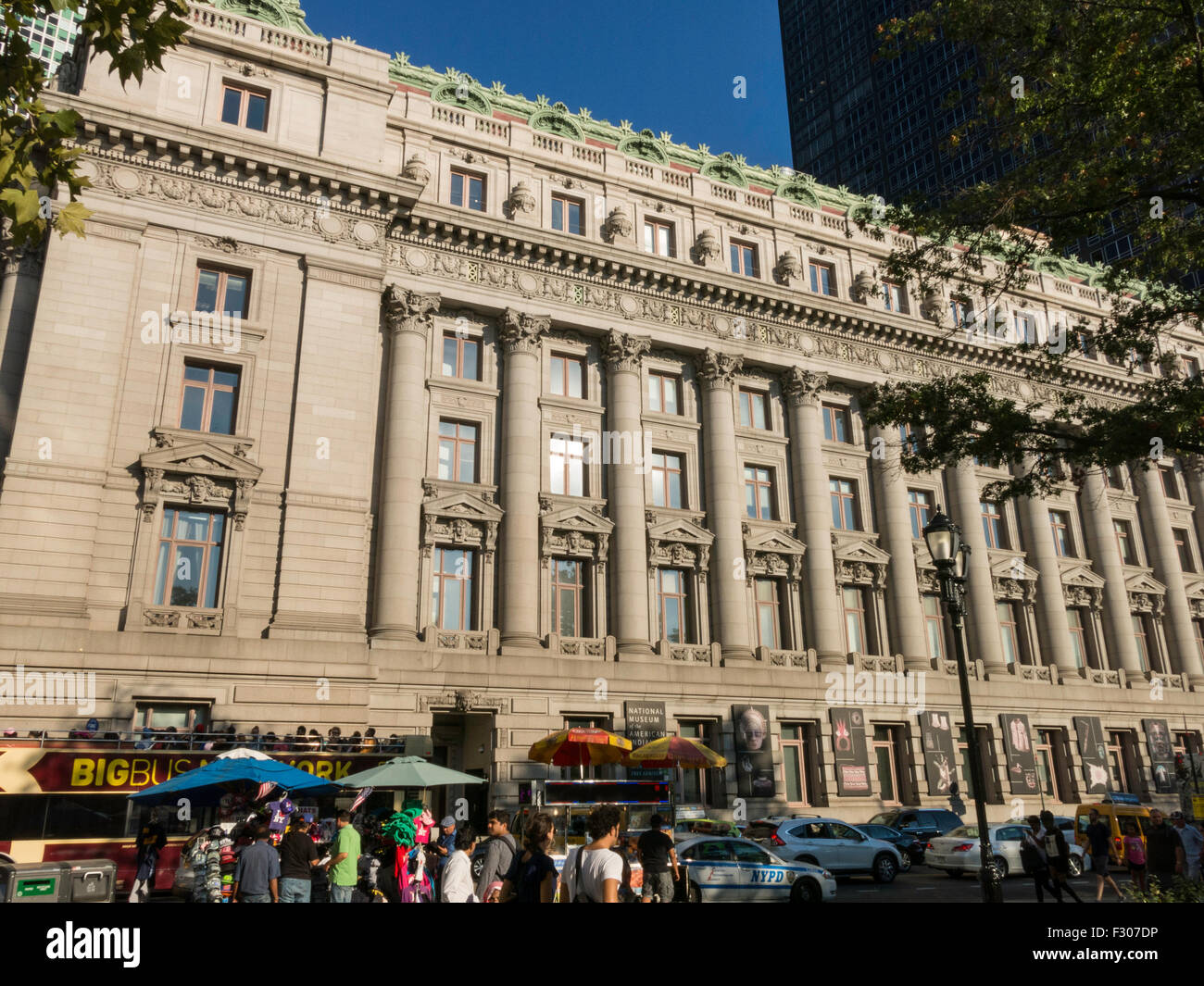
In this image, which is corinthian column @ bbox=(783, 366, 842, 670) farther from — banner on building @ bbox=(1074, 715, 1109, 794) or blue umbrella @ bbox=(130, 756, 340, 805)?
blue umbrella @ bbox=(130, 756, 340, 805)

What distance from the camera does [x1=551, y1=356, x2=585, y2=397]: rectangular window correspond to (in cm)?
3759

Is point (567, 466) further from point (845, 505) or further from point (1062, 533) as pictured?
point (1062, 533)

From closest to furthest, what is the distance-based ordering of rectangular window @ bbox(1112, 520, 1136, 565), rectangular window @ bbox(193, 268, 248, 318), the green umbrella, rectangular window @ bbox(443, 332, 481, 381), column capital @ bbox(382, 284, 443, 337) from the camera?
the green umbrella, rectangular window @ bbox(193, 268, 248, 318), column capital @ bbox(382, 284, 443, 337), rectangular window @ bbox(443, 332, 481, 381), rectangular window @ bbox(1112, 520, 1136, 565)

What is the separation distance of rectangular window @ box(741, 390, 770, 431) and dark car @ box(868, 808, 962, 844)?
17606 mm

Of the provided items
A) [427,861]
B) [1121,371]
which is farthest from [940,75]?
[427,861]

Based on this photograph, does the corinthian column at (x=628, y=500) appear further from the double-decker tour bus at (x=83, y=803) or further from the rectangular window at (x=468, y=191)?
the double-decker tour bus at (x=83, y=803)

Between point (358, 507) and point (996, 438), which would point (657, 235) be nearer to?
point (358, 507)

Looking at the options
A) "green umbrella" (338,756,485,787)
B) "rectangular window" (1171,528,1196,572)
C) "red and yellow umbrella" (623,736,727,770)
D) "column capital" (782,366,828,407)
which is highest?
"column capital" (782,366,828,407)

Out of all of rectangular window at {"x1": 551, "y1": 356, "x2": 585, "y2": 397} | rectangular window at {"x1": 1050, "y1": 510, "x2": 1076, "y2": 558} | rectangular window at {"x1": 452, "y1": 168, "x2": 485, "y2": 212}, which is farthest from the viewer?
rectangular window at {"x1": 1050, "y1": 510, "x2": 1076, "y2": 558}

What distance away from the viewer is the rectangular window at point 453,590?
32.3 meters

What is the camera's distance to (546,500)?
114ft

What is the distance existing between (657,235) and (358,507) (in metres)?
20.0

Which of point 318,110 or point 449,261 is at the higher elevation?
point 318,110

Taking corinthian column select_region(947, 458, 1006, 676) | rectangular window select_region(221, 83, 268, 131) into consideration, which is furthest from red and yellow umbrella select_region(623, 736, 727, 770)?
rectangular window select_region(221, 83, 268, 131)
